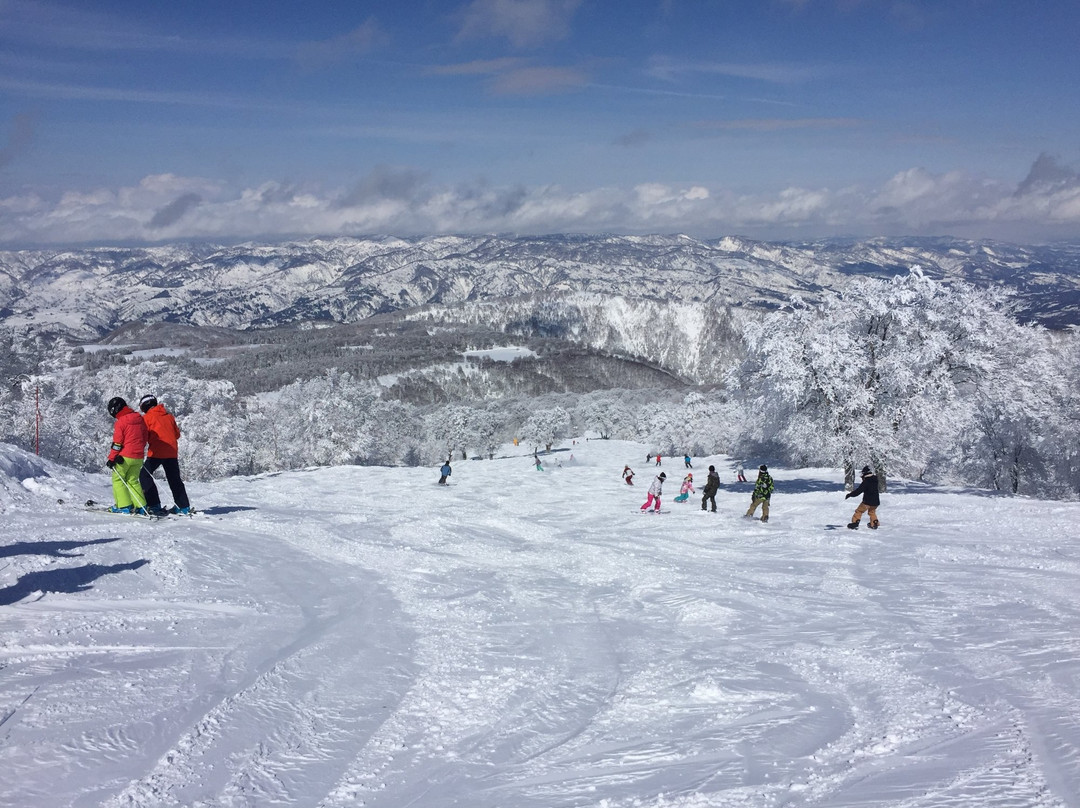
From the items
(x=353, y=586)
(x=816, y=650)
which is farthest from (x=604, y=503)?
(x=816, y=650)

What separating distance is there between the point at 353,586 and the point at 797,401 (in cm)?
2139

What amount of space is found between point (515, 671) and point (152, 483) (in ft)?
34.7

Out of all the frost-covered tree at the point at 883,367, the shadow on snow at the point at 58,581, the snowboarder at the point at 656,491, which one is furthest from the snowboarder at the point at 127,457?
the frost-covered tree at the point at 883,367

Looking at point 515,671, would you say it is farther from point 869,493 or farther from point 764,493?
point 764,493

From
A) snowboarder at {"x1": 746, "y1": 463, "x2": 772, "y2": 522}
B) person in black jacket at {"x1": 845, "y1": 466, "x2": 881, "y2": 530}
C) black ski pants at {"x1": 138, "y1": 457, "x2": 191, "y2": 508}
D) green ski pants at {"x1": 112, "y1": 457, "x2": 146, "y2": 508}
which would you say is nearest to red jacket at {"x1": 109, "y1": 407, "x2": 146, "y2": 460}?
green ski pants at {"x1": 112, "y1": 457, "x2": 146, "y2": 508}

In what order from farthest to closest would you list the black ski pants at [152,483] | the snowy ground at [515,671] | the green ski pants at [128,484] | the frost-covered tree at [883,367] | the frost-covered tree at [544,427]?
the frost-covered tree at [544,427] < the frost-covered tree at [883,367] < the black ski pants at [152,483] < the green ski pants at [128,484] < the snowy ground at [515,671]

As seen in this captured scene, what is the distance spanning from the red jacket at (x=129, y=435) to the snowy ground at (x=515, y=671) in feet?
4.53

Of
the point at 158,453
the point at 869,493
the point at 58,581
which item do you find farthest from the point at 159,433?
the point at 869,493

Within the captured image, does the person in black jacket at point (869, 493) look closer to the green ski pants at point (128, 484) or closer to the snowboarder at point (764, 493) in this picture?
the snowboarder at point (764, 493)

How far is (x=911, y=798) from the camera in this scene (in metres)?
4.43

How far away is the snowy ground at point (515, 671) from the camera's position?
15.7 feet

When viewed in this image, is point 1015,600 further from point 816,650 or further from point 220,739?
point 220,739

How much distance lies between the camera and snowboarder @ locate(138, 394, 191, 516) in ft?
46.5

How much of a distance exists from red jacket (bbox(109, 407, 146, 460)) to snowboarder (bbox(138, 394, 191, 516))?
1.90 feet
